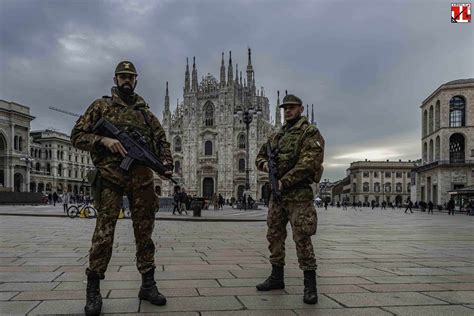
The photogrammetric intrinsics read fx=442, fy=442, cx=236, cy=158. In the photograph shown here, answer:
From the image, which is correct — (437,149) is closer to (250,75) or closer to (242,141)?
(242,141)

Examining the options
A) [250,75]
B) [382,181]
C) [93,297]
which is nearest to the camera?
[93,297]

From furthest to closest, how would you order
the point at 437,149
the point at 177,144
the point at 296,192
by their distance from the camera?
the point at 177,144 < the point at 437,149 < the point at 296,192

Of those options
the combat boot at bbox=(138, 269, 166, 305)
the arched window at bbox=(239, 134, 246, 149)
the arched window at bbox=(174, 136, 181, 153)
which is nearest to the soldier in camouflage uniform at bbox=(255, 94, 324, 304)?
the combat boot at bbox=(138, 269, 166, 305)

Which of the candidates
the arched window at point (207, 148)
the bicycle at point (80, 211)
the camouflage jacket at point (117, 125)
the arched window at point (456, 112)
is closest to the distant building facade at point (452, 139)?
the arched window at point (456, 112)

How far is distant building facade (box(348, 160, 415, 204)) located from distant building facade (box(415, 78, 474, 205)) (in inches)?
1837

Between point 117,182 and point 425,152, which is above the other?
point 425,152

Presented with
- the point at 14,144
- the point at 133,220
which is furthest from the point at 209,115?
the point at 133,220

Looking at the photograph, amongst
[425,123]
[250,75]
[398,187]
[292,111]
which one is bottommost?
[398,187]

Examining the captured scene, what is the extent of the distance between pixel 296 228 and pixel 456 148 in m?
51.8

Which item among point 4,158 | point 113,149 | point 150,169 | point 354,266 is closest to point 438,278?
point 354,266

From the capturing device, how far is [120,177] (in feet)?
13.0

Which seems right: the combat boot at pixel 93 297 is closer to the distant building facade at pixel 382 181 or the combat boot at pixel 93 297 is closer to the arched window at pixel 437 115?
the arched window at pixel 437 115

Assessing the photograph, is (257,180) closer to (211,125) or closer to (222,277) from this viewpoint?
(211,125)

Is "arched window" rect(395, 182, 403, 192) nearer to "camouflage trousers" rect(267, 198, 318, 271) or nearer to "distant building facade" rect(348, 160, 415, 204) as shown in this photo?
"distant building facade" rect(348, 160, 415, 204)
